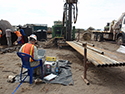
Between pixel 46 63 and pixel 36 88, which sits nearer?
pixel 36 88

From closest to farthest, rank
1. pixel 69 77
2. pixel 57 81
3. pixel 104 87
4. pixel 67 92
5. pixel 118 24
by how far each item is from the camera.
Result: pixel 67 92 < pixel 104 87 < pixel 57 81 < pixel 69 77 < pixel 118 24

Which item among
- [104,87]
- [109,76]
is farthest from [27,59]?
[109,76]

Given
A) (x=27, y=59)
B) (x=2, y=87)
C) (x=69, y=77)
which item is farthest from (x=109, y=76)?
(x=2, y=87)

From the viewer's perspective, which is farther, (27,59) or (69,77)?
(69,77)

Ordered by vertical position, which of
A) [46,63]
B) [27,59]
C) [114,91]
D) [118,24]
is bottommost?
[114,91]

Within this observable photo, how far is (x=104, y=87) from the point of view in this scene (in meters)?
2.90

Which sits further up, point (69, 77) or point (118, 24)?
point (118, 24)

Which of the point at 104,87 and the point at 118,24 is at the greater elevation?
the point at 118,24

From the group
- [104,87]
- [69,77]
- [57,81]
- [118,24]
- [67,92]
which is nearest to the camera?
A: [67,92]

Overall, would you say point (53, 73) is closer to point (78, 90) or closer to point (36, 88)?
point (36, 88)

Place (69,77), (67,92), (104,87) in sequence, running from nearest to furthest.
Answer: (67,92) < (104,87) < (69,77)

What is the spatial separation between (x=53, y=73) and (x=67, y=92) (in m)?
1.08

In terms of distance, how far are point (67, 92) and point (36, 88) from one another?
0.90 metres

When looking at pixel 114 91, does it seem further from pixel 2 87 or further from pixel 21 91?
pixel 2 87
